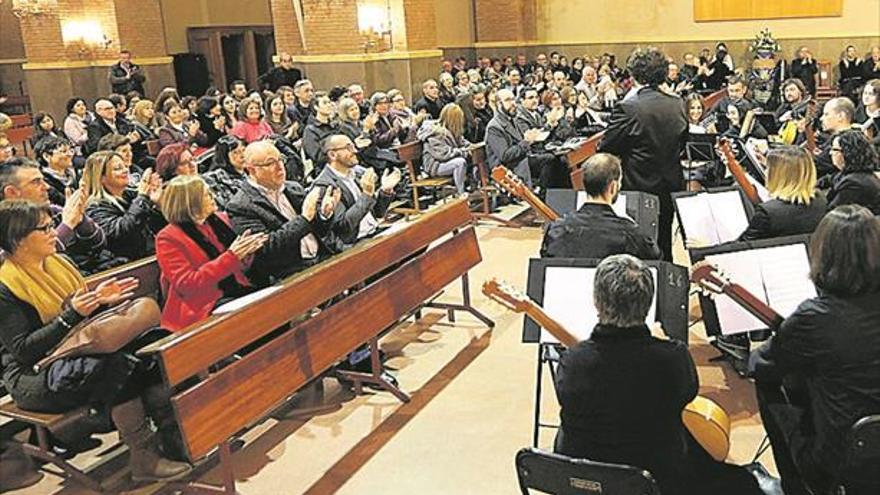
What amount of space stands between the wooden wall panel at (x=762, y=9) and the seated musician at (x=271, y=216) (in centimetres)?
1708

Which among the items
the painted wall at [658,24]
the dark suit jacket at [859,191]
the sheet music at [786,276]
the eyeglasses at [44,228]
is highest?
the painted wall at [658,24]

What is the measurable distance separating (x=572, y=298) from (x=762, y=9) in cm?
1785

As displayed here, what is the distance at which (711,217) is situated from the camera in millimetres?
4879

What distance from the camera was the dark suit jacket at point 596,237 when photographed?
3.92 meters

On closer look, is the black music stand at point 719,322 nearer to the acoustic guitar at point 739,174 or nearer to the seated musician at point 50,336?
the acoustic guitar at point 739,174

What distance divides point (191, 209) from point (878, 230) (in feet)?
10.2

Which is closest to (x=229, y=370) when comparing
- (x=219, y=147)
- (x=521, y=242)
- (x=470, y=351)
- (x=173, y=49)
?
(x=470, y=351)

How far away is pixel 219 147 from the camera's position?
6.66 metres

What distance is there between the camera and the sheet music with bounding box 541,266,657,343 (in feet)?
11.5

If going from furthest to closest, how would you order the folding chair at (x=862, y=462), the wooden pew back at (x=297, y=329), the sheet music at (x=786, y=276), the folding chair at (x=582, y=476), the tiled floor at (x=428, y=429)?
the tiled floor at (x=428, y=429), the sheet music at (x=786, y=276), the wooden pew back at (x=297, y=329), the folding chair at (x=862, y=462), the folding chair at (x=582, y=476)

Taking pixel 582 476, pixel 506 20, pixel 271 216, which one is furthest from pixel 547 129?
pixel 506 20

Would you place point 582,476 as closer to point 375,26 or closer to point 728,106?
point 728,106

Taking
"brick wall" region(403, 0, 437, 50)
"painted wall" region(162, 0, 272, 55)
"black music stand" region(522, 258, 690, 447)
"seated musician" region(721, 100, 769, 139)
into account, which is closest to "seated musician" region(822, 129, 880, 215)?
"black music stand" region(522, 258, 690, 447)

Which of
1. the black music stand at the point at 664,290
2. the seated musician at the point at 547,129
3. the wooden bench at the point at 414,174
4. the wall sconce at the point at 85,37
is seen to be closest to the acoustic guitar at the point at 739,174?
the black music stand at the point at 664,290
